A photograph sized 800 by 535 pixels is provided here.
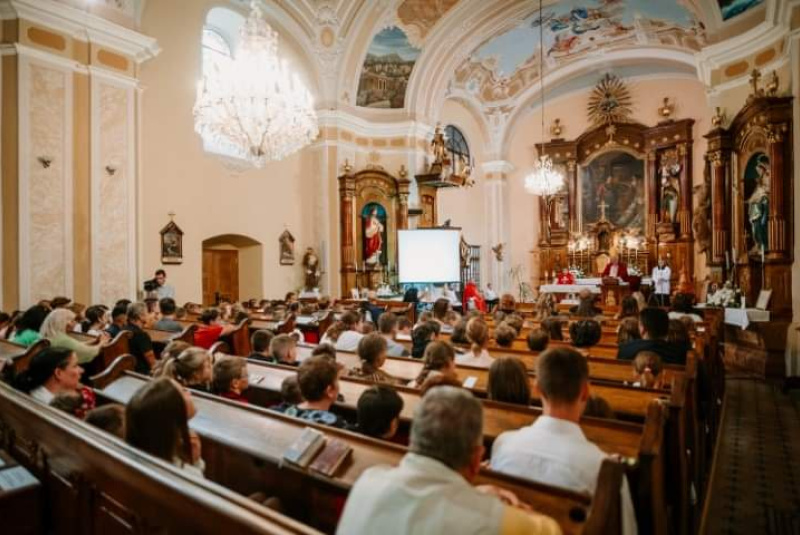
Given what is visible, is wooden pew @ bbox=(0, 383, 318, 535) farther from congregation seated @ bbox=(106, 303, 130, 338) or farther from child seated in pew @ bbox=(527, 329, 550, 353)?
child seated in pew @ bbox=(527, 329, 550, 353)

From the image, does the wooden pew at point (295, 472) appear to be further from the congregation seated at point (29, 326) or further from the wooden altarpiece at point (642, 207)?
the wooden altarpiece at point (642, 207)

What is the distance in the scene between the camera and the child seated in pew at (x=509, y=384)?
8.93ft

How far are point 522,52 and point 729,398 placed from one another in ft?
39.1

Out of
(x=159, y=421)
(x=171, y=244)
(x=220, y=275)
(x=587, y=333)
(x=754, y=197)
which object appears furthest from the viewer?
(x=220, y=275)

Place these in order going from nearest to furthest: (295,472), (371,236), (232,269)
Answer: (295,472) < (232,269) < (371,236)

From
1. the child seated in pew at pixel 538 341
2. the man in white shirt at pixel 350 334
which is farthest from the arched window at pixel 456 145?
the child seated in pew at pixel 538 341

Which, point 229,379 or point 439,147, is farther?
point 439,147

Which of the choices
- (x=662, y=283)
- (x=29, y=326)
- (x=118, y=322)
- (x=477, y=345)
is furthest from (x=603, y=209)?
(x=29, y=326)

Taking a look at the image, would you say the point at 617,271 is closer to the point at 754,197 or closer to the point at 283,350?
the point at 754,197

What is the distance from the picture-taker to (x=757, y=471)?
4.21 m

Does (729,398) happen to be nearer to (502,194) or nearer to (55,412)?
(55,412)

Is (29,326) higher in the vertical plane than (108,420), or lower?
higher

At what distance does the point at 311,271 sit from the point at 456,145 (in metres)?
7.74

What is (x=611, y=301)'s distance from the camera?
12219 mm
